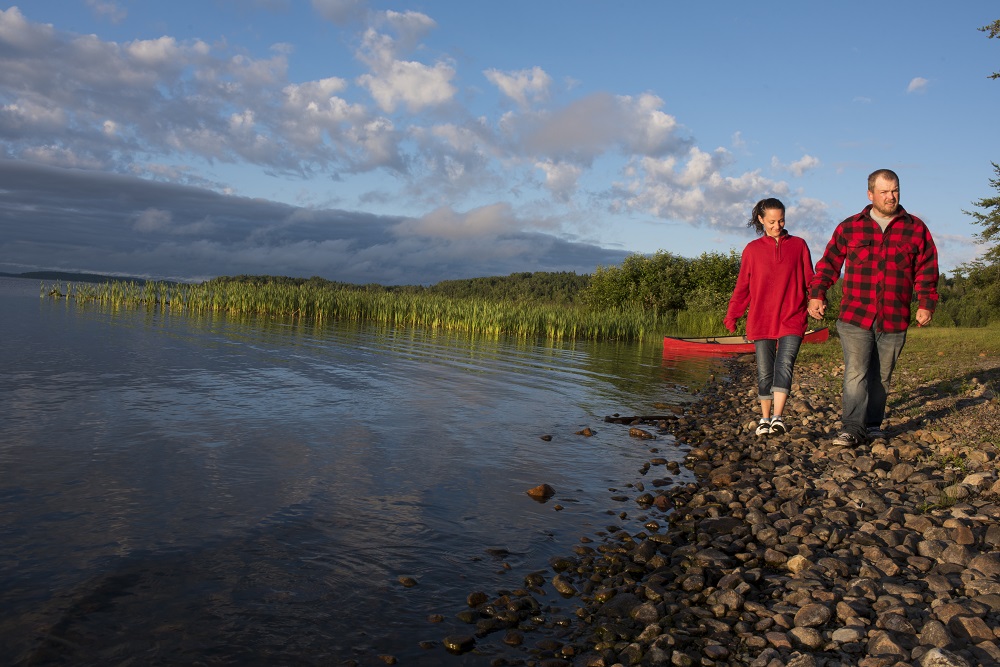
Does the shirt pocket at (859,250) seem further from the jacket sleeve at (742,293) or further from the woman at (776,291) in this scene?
the jacket sleeve at (742,293)

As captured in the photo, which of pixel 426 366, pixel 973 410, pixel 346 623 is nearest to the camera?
pixel 346 623

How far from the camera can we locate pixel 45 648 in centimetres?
353

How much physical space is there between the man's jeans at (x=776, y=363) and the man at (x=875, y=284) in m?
0.56

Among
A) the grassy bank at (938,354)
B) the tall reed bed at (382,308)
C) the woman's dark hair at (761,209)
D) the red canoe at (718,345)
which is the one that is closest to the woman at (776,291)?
the woman's dark hair at (761,209)

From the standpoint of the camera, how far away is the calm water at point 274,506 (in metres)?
3.83

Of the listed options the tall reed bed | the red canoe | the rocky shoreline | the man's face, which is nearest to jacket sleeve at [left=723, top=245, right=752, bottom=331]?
the man's face

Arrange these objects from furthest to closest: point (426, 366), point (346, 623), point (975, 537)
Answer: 1. point (426, 366)
2. point (975, 537)
3. point (346, 623)

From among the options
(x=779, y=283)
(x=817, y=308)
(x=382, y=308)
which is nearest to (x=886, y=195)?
(x=817, y=308)

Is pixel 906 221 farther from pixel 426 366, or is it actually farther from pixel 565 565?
pixel 426 366

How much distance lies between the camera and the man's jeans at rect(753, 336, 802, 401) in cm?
765

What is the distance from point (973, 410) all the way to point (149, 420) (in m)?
10.5

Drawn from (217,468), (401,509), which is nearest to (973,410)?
(401,509)

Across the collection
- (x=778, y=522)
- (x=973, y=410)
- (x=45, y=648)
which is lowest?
(x=45, y=648)

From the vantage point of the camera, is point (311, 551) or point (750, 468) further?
point (750, 468)
